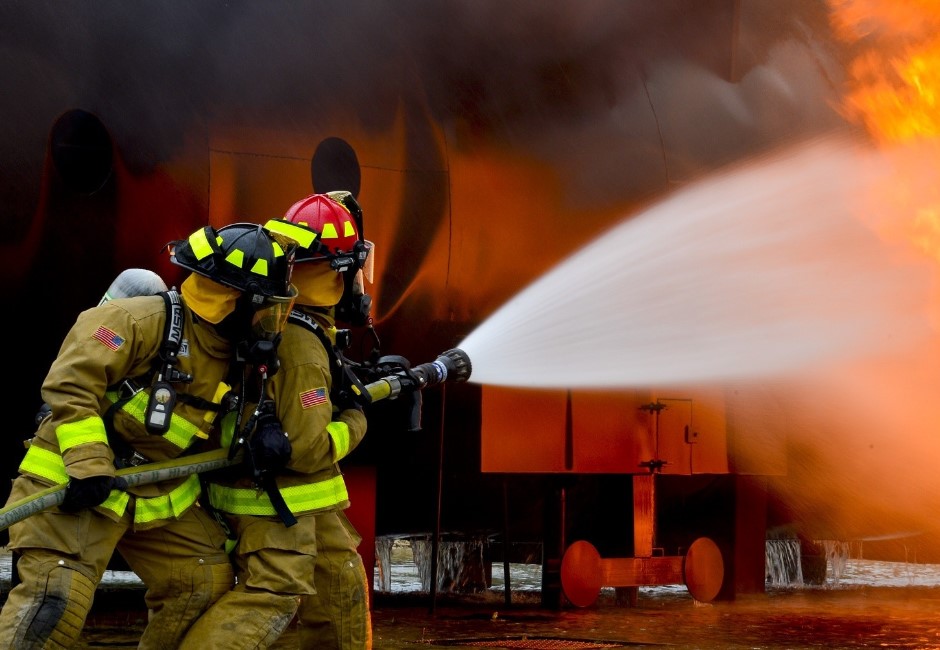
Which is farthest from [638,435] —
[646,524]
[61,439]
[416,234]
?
[61,439]

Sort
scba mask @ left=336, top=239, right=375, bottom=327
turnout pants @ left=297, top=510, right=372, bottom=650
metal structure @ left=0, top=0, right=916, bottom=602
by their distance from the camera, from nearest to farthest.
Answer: turnout pants @ left=297, top=510, right=372, bottom=650 < scba mask @ left=336, top=239, right=375, bottom=327 < metal structure @ left=0, top=0, right=916, bottom=602

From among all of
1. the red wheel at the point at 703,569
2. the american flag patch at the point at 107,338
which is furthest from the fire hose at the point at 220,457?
the red wheel at the point at 703,569

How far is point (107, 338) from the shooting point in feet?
13.6

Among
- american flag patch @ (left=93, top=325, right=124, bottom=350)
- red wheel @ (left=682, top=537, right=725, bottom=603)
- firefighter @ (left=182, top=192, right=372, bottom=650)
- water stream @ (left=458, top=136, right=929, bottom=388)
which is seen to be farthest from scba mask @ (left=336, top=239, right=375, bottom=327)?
red wheel @ (left=682, top=537, right=725, bottom=603)

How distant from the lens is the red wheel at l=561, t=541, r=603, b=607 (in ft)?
25.8

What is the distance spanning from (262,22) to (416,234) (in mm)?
1318

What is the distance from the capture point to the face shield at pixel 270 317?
4.40 meters

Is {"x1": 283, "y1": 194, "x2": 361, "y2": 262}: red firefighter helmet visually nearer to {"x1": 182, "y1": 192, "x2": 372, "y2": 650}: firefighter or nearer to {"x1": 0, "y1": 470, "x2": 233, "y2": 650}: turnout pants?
{"x1": 182, "y1": 192, "x2": 372, "y2": 650}: firefighter

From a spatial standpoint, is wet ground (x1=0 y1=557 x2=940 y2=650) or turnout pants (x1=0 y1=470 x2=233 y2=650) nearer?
turnout pants (x1=0 y1=470 x2=233 y2=650)

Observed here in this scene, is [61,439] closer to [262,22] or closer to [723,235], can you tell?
[262,22]

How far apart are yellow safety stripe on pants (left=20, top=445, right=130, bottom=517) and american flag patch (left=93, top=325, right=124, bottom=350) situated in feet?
1.23

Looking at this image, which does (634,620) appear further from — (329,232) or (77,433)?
(77,433)

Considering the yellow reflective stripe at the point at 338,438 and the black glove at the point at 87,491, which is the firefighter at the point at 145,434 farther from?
the yellow reflective stripe at the point at 338,438

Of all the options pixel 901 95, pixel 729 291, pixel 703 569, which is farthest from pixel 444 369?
pixel 901 95
